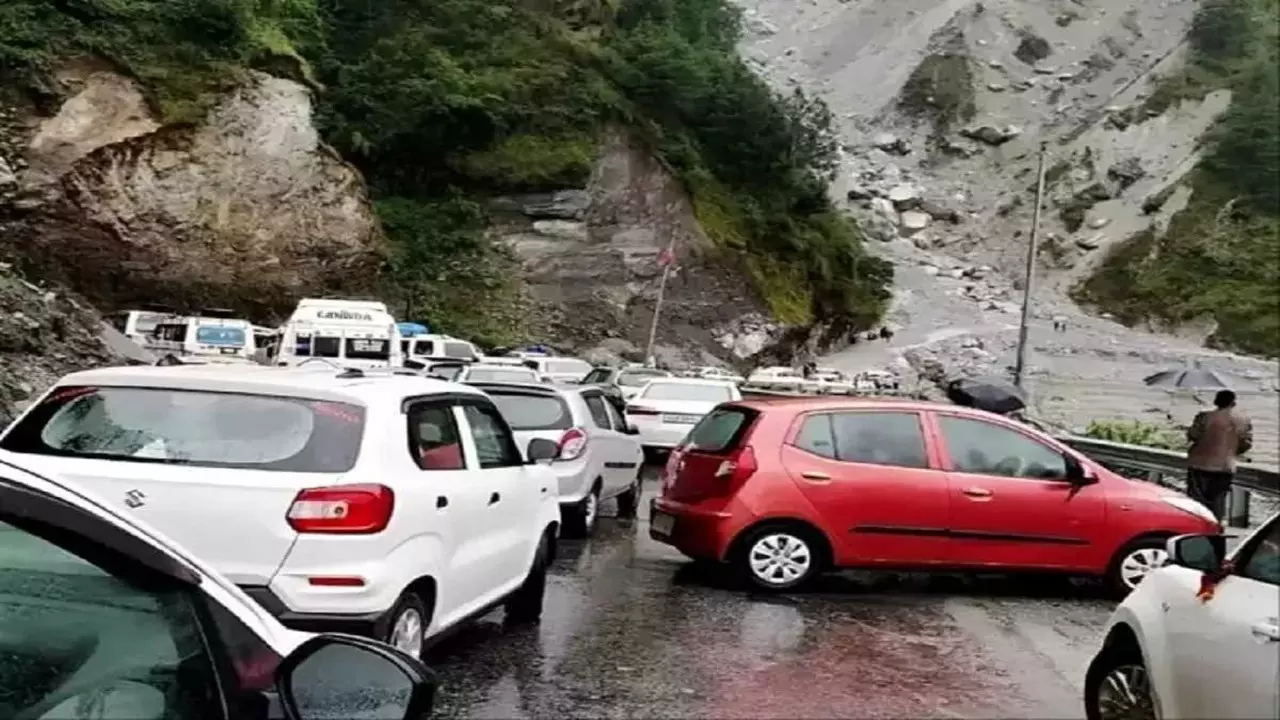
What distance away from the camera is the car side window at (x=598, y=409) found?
14203 millimetres

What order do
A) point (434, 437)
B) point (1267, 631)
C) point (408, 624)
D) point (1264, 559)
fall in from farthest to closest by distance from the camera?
point (434, 437)
point (408, 624)
point (1264, 559)
point (1267, 631)

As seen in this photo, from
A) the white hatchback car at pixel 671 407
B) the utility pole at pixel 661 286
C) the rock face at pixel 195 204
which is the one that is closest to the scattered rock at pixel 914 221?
the utility pole at pixel 661 286

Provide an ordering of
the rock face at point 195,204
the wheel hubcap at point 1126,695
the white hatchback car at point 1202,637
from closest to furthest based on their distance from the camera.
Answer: the white hatchback car at point 1202,637, the wheel hubcap at point 1126,695, the rock face at point 195,204

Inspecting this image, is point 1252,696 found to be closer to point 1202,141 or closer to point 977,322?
point 1202,141

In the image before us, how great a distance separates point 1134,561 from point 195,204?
33314 millimetres

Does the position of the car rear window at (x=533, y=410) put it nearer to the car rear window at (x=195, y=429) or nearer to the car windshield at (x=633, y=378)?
the car rear window at (x=195, y=429)

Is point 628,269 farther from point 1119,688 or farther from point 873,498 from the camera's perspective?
point 1119,688

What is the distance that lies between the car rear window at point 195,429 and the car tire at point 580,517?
6.73 m

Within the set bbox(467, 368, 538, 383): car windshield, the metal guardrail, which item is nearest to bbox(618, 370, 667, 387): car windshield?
bbox(467, 368, 538, 383): car windshield

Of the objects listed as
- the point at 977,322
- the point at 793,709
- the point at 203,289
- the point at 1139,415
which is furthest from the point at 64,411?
the point at 977,322

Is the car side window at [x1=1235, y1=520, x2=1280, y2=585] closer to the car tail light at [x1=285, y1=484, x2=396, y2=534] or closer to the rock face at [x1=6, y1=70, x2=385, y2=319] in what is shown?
the car tail light at [x1=285, y1=484, x2=396, y2=534]

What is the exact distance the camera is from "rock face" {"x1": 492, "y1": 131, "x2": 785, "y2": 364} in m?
47.0

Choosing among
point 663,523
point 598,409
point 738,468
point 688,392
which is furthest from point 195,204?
point 738,468

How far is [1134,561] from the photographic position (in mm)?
10398
